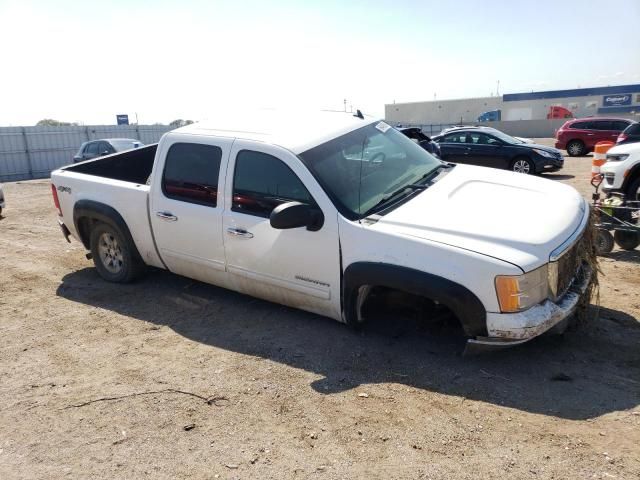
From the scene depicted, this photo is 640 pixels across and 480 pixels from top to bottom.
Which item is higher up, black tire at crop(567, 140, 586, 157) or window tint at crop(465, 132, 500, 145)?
window tint at crop(465, 132, 500, 145)

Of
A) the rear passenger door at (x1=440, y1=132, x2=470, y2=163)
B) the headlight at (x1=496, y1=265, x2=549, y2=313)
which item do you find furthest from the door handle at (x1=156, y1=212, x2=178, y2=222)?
the rear passenger door at (x1=440, y1=132, x2=470, y2=163)

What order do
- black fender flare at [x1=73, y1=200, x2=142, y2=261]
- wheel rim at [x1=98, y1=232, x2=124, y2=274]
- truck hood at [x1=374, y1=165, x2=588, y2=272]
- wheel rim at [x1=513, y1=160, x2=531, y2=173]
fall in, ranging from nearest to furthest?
truck hood at [x1=374, y1=165, x2=588, y2=272]
black fender flare at [x1=73, y1=200, x2=142, y2=261]
wheel rim at [x1=98, y1=232, x2=124, y2=274]
wheel rim at [x1=513, y1=160, x2=531, y2=173]

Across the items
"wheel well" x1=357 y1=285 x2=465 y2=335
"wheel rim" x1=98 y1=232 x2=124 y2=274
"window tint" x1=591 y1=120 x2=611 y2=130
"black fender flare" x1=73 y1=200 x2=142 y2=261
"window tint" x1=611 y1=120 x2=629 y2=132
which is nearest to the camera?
"wheel well" x1=357 y1=285 x2=465 y2=335

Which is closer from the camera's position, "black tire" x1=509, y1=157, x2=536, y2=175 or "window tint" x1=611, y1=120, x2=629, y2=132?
"black tire" x1=509, y1=157, x2=536, y2=175

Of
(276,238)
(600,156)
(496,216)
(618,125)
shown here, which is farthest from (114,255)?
(618,125)

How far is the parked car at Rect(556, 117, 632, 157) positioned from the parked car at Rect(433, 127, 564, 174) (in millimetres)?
7561

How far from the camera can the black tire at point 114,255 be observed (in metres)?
5.71

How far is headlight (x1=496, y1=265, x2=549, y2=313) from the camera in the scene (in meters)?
3.30

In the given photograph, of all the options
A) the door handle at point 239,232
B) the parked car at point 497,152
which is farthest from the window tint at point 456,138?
the door handle at point 239,232

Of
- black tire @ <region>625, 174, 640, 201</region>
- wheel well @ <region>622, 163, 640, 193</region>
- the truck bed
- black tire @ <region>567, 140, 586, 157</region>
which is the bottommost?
black tire @ <region>567, 140, 586, 157</region>

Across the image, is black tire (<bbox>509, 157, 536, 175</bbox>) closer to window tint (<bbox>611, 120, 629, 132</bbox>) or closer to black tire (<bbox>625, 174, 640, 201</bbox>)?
black tire (<bbox>625, 174, 640, 201</bbox>)

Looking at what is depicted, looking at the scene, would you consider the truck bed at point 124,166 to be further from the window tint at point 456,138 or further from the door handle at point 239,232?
the window tint at point 456,138

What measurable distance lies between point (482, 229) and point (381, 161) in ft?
4.42

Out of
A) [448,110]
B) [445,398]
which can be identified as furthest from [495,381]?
[448,110]
